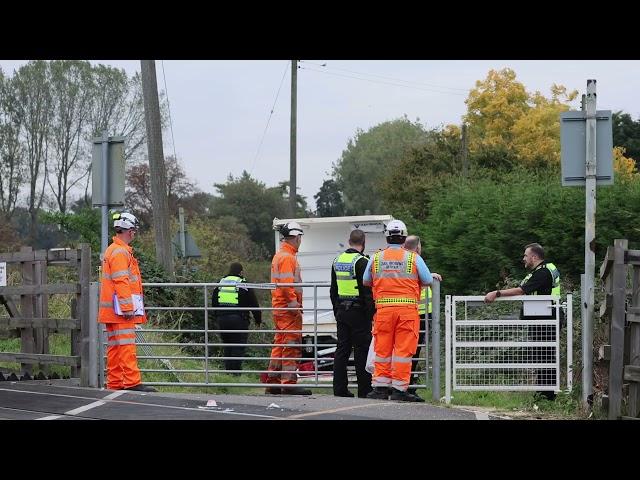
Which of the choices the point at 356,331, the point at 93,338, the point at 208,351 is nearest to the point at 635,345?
the point at 356,331

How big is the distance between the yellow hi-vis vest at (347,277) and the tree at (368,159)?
60.6m

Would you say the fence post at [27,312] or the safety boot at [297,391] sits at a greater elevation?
the fence post at [27,312]

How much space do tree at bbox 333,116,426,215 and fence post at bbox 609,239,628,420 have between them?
63.1 metres


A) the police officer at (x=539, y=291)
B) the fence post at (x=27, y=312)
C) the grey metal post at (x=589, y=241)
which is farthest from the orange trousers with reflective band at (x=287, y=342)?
the grey metal post at (x=589, y=241)

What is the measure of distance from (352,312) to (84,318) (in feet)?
10.7

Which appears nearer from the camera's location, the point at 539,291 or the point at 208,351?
the point at 539,291

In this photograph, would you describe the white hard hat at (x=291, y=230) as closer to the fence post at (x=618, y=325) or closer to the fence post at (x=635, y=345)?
the fence post at (x=618, y=325)

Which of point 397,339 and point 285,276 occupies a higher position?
point 285,276

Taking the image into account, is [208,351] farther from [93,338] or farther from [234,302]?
[93,338]

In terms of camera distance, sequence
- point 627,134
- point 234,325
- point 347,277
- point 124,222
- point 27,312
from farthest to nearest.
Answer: point 627,134
point 234,325
point 27,312
point 347,277
point 124,222

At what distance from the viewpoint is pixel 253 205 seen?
73.6m

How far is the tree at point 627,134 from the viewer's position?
188 ft

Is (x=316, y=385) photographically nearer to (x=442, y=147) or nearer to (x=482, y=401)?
(x=482, y=401)
